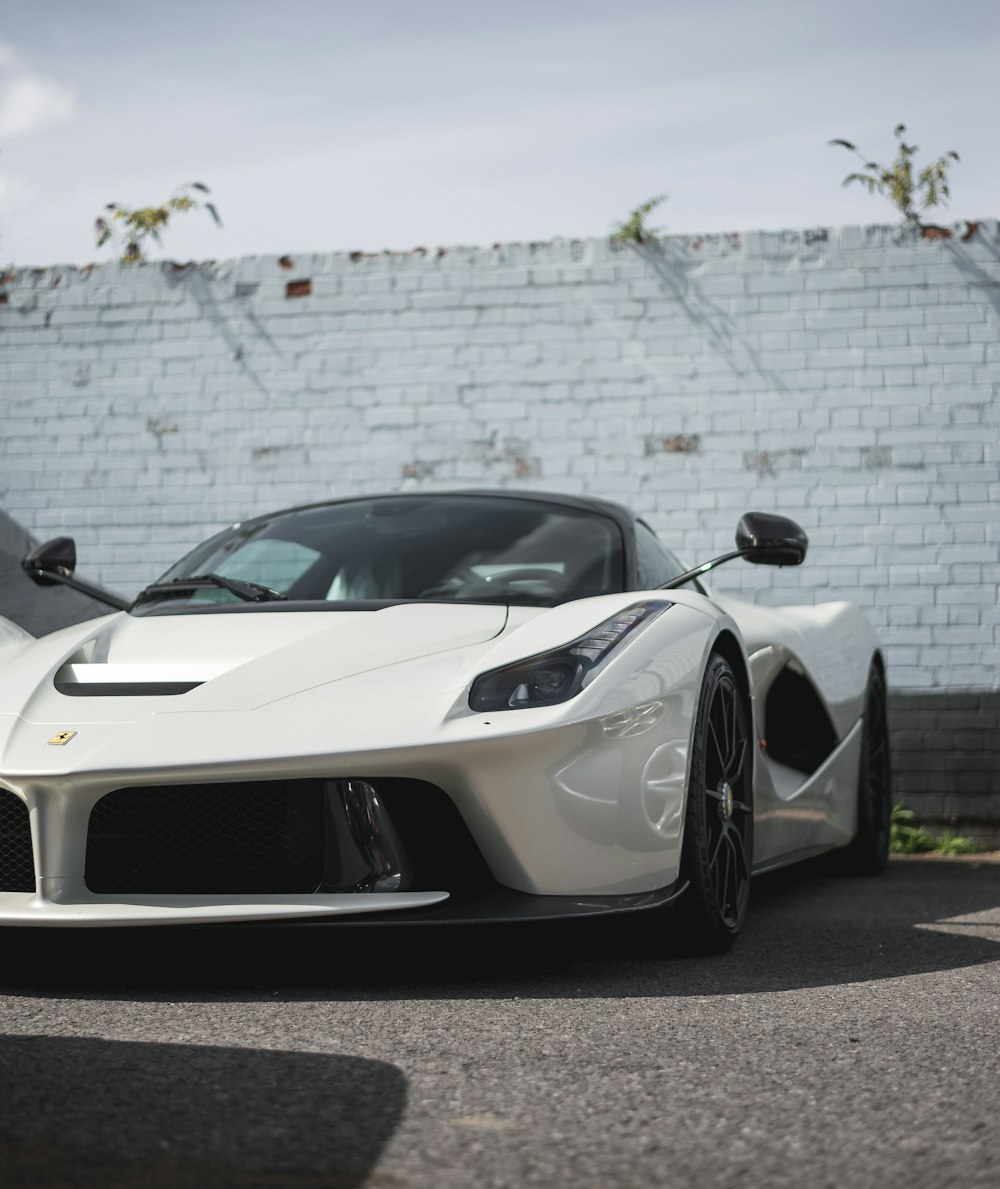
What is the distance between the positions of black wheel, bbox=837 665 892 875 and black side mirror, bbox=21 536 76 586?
269cm

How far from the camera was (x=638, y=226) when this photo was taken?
7.18m

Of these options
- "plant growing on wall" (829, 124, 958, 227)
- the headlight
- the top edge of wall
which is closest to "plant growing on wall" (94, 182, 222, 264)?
the top edge of wall

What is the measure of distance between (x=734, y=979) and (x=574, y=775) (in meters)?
0.56

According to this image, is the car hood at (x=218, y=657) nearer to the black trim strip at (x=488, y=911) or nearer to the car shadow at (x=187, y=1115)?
the black trim strip at (x=488, y=911)

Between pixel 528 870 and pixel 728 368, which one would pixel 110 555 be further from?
pixel 528 870

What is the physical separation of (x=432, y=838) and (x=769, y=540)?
1.48 m

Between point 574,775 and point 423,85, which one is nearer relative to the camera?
point 574,775

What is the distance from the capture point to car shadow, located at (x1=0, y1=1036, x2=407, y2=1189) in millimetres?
1593

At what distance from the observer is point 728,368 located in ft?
22.7

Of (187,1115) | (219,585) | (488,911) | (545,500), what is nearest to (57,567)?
(219,585)

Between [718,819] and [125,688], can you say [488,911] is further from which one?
[125,688]

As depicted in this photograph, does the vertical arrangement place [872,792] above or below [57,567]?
below

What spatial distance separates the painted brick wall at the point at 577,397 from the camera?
6730mm

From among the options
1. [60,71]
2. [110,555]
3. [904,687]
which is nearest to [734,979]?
[904,687]
